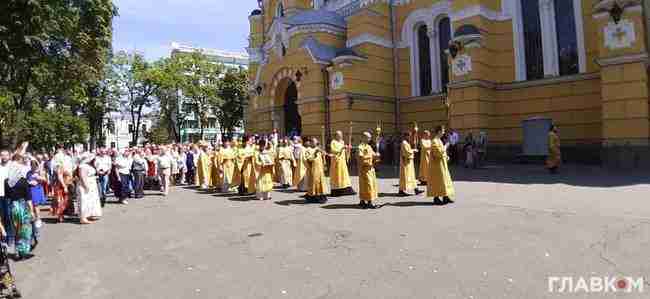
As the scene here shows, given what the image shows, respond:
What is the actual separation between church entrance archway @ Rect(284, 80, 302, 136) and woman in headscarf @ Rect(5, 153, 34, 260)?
15961 mm

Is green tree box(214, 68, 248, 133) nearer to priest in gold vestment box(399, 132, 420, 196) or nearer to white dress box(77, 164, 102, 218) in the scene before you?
white dress box(77, 164, 102, 218)

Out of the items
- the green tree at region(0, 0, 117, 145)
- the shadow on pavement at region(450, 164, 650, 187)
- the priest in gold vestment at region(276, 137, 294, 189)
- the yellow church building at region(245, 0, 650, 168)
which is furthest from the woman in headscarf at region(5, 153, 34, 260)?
the yellow church building at region(245, 0, 650, 168)

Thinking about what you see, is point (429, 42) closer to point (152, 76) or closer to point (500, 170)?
point (500, 170)

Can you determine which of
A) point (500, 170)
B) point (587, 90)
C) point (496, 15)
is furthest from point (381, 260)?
point (496, 15)

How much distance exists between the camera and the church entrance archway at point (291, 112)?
2192 centimetres

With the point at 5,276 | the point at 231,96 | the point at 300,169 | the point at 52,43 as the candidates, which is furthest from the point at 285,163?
the point at 231,96

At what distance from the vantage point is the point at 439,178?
28.3 ft

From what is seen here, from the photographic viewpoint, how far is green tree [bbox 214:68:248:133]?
127 feet

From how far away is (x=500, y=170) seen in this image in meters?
14.3

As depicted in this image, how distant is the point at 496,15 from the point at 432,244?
1456 cm

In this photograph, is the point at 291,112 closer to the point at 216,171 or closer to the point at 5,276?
the point at 216,171

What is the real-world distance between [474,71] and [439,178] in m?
8.90

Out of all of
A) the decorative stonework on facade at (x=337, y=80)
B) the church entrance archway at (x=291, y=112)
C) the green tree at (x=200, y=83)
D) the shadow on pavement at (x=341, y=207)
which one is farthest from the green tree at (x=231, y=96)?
the shadow on pavement at (x=341, y=207)

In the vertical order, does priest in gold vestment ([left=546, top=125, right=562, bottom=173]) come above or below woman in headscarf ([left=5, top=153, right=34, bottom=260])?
above
